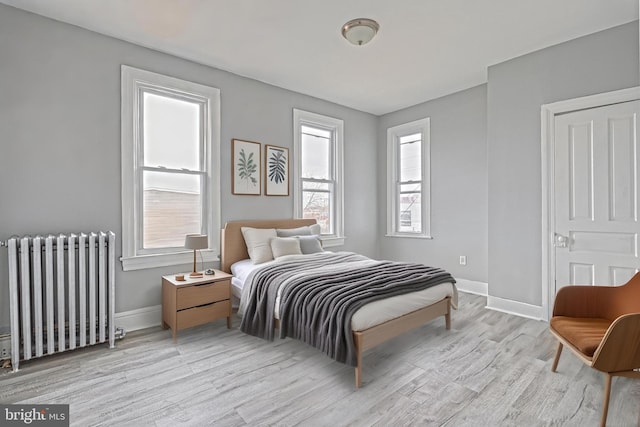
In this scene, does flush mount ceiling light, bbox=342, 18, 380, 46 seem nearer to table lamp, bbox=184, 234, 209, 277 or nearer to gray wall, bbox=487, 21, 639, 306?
gray wall, bbox=487, 21, 639, 306

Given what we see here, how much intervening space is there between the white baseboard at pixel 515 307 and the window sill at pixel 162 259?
130 inches

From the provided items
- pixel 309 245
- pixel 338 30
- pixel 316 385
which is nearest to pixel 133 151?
pixel 309 245

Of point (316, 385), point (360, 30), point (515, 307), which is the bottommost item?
point (316, 385)

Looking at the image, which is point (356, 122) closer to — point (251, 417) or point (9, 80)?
point (9, 80)

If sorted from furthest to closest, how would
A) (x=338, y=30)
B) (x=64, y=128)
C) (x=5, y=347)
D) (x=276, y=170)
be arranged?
(x=276, y=170) < (x=338, y=30) < (x=64, y=128) < (x=5, y=347)

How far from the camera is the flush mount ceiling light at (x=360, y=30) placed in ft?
9.06

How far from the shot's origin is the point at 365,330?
7.42 ft

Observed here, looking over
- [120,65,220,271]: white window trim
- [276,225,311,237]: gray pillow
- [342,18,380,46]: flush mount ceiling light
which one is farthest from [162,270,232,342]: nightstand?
[342,18,380,46]: flush mount ceiling light

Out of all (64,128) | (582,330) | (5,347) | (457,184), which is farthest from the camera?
(457,184)

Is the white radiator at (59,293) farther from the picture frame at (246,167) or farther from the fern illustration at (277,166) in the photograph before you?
the fern illustration at (277,166)

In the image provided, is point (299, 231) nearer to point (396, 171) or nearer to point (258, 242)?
point (258, 242)

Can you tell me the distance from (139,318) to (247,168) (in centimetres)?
202

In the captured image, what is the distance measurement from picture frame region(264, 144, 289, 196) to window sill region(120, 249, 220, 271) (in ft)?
3.58

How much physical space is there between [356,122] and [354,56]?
188cm
